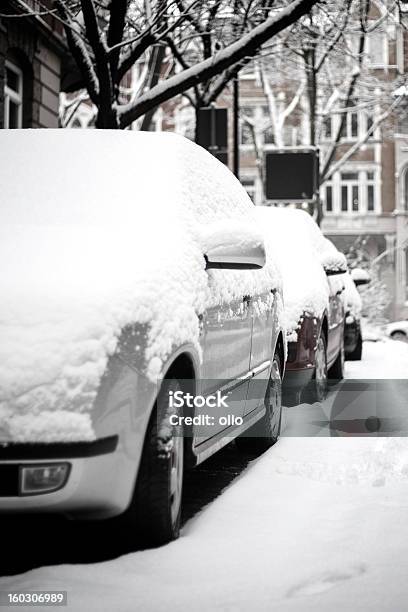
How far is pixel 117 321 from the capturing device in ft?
12.2

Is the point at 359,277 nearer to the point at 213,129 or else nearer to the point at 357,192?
the point at 213,129

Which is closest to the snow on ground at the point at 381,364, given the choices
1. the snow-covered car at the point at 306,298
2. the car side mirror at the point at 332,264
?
the snow-covered car at the point at 306,298

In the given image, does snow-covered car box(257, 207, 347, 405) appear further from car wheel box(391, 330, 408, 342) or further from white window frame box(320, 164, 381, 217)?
white window frame box(320, 164, 381, 217)

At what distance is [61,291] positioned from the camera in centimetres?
375

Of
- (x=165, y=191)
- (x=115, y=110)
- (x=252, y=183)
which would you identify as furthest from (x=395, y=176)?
(x=165, y=191)

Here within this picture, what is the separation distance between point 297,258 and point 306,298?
75 centimetres

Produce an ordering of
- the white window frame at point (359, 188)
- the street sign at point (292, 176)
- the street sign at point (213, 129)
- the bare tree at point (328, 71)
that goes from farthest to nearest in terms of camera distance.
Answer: the white window frame at point (359, 188)
the bare tree at point (328, 71)
the street sign at point (292, 176)
the street sign at point (213, 129)

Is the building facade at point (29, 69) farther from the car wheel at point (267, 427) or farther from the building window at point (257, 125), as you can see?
the building window at point (257, 125)

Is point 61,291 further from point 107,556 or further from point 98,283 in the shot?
point 107,556

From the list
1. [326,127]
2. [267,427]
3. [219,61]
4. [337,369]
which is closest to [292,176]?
[219,61]

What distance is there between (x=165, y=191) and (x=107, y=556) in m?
1.71

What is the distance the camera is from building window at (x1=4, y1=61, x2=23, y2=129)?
1833 cm

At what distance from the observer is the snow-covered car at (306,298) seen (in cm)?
793

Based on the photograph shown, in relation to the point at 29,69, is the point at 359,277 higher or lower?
lower
